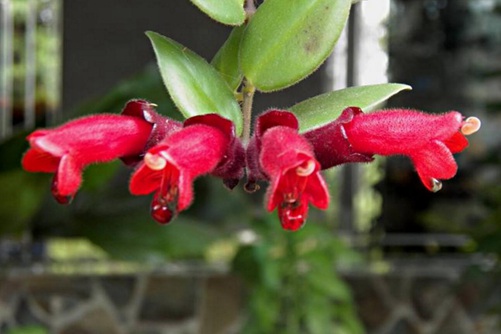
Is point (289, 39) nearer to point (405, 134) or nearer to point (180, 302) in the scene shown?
point (405, 134)

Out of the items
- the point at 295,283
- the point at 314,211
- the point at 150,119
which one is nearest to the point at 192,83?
the point at 150,119

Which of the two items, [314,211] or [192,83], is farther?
[314,211]

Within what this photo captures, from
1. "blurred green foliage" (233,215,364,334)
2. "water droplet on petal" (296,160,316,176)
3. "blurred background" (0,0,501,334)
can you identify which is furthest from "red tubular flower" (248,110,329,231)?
"blurred background" (0,0,501,334)

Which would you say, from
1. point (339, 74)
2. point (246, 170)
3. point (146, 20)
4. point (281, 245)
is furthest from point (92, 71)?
point (246, 170)

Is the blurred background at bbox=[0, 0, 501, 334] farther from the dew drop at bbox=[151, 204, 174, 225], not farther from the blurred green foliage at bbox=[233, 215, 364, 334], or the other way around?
the dew drop at bbox=[151, 204, 174, 225]

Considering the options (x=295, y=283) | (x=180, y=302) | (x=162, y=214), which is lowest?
(x=180, y=302)

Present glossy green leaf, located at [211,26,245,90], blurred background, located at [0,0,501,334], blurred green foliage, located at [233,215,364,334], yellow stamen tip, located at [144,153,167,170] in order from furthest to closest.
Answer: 1. blurred background, located at [0,0,501,334]
2. blurred green foliage, located at [233,215,364,334]
3. glossy green leaf, located at [211,26,245,90]
4. yellow stamen tip, located at [144,153,167,170]
